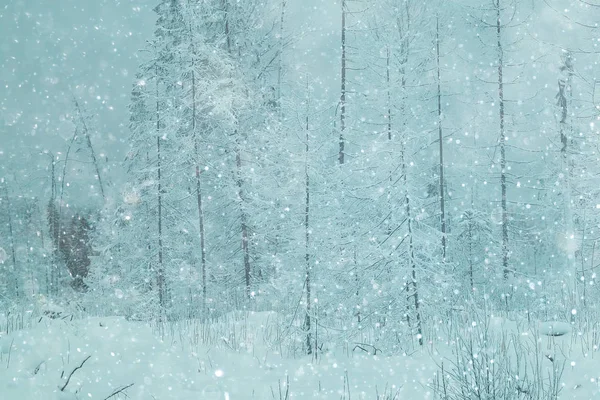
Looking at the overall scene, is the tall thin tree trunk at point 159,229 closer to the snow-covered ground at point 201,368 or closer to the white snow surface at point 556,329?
the snow-covered ground at point 201,368

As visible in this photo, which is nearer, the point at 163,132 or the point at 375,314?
the point at 375,314

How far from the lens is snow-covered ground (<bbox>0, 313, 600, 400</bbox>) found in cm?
512

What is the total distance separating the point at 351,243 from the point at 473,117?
9.63 meters

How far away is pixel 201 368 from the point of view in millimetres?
6223

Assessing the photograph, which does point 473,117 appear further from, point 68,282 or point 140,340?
point 68,282

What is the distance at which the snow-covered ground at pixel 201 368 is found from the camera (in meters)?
5.12

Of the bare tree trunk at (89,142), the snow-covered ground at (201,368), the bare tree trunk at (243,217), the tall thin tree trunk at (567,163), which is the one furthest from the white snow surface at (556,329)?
the bare tree trunk at (89,142)

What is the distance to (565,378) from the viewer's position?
18.1ft

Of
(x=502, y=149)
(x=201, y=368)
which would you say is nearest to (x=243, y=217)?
(x=502, y=149)

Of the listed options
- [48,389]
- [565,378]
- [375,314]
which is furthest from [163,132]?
[565,378]

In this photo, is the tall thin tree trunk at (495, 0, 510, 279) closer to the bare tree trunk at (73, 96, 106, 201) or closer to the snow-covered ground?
the snow-covered ground

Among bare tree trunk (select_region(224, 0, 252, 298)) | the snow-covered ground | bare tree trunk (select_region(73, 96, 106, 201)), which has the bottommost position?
the snow-covered ground

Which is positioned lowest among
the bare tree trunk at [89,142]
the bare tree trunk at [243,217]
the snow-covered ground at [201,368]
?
the snow-covered ground at [201,368]

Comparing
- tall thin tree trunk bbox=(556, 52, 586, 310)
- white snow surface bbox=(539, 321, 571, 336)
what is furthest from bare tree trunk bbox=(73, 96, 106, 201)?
white snow surface bbox=(539, 321, 571, 336)
